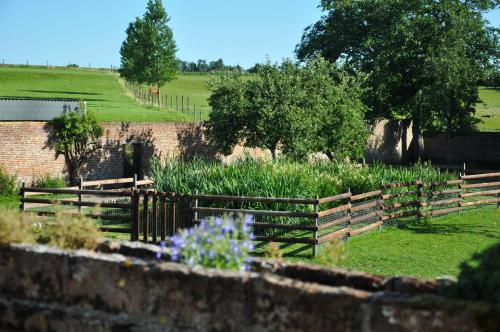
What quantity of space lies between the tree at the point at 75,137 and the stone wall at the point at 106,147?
12.3 inches

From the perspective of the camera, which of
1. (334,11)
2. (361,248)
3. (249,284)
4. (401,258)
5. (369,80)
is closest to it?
(249,284)

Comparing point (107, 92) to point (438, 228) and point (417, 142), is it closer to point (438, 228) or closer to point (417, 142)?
point (417, 142)

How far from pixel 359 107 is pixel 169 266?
25.8 m

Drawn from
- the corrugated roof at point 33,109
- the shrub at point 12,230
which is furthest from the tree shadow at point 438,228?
the corrugated roof at point 33,109

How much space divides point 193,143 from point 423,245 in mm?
18032

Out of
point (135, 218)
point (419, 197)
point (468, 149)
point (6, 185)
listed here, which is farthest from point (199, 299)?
→ point (468, 149)

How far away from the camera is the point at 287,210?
17.1 meters

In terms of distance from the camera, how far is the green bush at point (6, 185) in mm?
24969

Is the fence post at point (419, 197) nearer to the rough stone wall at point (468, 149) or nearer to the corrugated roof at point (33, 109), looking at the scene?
the corrugated roof at point (33, 109)

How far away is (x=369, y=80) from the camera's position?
121 ft

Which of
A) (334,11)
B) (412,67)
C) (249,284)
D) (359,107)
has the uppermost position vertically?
(334,11)

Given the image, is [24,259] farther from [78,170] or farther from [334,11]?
[334,11]

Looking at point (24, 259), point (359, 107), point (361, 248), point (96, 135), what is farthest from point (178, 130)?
point (24, 259)

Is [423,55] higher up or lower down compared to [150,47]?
lower down
